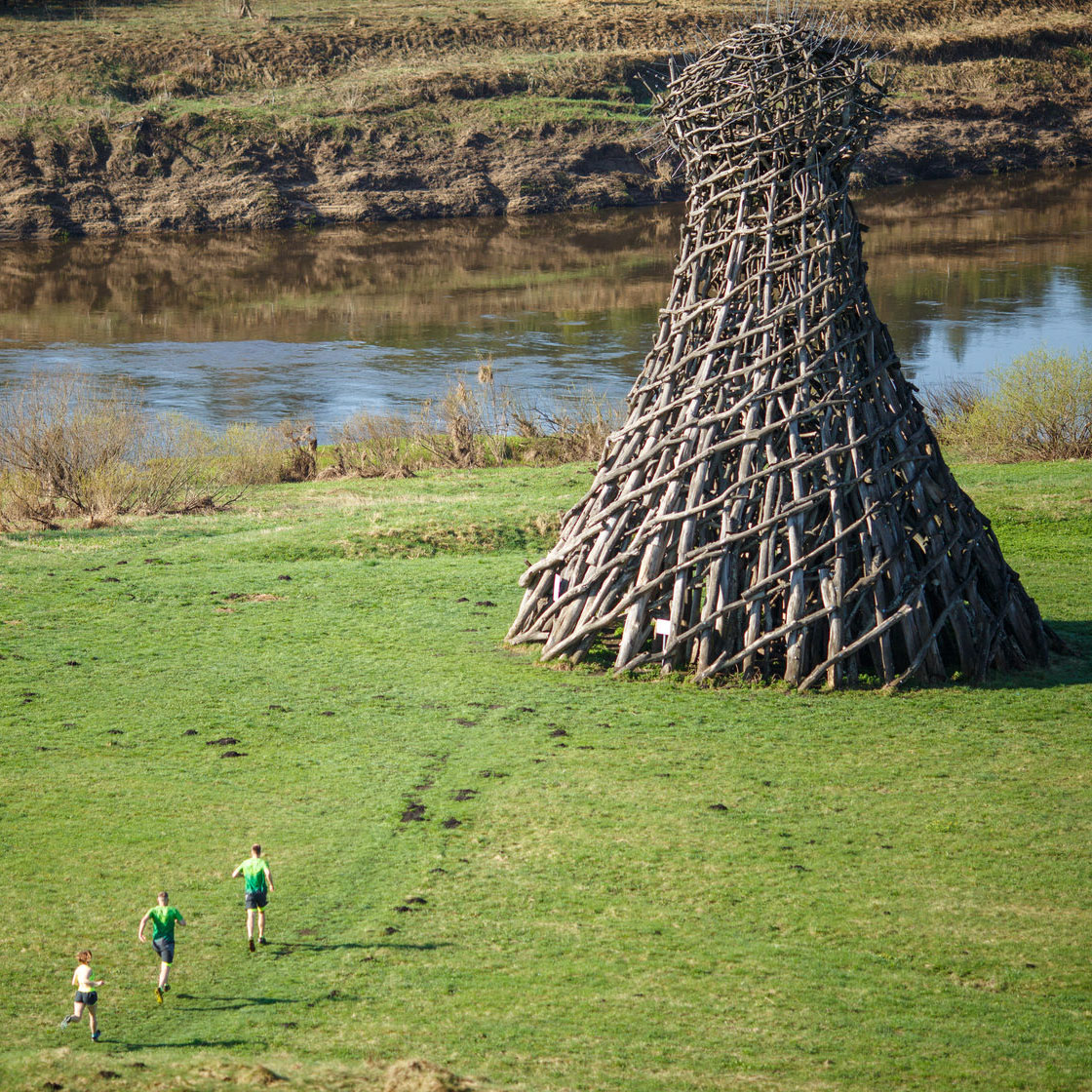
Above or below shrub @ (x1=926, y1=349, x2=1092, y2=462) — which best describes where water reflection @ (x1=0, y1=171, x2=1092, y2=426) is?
above

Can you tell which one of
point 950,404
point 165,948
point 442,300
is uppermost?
point 442,300

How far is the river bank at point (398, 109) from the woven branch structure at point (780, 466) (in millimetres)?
52781

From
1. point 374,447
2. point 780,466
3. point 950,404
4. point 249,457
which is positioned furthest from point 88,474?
point 950,404

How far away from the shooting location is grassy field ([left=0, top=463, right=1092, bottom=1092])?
756 centimetres

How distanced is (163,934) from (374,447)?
900 inches

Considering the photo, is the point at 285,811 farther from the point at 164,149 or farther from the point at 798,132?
the point at 164,149

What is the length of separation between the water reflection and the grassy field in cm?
2297

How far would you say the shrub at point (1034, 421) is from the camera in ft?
91.5

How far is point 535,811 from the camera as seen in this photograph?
10.9 meters

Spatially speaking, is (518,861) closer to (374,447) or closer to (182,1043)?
(182,1043)

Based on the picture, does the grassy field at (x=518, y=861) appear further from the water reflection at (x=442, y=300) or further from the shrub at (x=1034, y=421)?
the water reflection at (x=442, y=300)

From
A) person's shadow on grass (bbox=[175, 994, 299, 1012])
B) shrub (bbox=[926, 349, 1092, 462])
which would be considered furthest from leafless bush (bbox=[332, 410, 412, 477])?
person's shadow on grass (bbox=[175, 994, 299, 1012])

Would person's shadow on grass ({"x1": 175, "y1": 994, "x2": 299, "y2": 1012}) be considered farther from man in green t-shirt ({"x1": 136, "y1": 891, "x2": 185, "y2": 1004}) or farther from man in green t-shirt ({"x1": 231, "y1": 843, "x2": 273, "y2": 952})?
man in green t-shirt ({"x1": 231, "y1": 843, "x2": 273, "y2": 952})

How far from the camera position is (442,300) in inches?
2079
